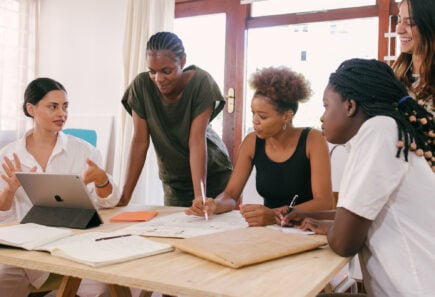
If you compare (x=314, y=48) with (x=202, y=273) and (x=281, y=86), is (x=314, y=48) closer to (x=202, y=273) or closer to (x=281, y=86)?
(x=281, y=86)

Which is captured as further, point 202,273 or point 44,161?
point 44,161

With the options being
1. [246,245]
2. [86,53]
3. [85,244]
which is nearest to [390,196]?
[246,245]

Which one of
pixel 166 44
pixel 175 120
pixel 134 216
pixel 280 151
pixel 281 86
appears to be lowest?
pixel 134 216

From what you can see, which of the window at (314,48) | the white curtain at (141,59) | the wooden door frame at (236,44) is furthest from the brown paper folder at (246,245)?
the white curtain at (141,59)

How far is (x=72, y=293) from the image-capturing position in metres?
1.35

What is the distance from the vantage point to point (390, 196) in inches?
40.6

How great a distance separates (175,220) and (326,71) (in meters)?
2.16

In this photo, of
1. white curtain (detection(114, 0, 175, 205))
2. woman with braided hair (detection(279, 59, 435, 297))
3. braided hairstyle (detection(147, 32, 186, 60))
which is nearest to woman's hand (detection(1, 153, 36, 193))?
braided hairstyle (detection(147, 32, 186, 60))

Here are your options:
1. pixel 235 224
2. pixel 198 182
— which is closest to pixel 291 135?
pixel 198 182

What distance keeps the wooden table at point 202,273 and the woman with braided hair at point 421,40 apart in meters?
0.61

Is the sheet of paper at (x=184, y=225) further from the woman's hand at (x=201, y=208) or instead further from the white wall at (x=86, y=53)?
the white wall at (x=86, y=53)

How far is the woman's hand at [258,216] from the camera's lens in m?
1.46

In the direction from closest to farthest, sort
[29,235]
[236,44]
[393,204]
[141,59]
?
1. [393,204]
2. [29,235]
3. [236,44]
4. [141,59]

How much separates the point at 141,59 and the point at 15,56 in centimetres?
126
